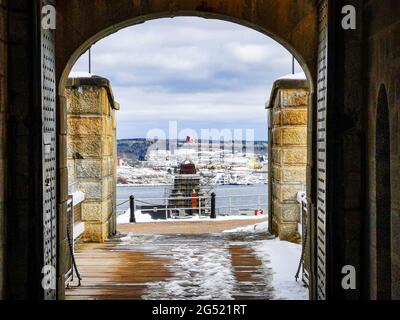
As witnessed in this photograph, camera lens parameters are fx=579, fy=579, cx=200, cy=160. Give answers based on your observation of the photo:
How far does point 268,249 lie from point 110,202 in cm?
361

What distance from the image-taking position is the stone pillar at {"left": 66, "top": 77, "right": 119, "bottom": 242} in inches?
428

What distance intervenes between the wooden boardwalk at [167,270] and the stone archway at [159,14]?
156cm

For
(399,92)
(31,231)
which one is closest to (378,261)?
(399,92)

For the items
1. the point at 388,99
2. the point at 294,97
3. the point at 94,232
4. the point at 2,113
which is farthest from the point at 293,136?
the point at 2,113

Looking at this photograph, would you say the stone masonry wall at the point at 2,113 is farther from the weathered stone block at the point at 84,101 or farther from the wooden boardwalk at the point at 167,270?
the weathered stone block at the point at 84,101

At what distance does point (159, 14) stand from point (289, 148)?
16.5 ft

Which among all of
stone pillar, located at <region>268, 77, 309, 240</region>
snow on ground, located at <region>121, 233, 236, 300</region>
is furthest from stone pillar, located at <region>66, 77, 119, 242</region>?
stone pillar, located at <region>268, 77, 309, 240</region>

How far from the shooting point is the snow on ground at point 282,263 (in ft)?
24.0

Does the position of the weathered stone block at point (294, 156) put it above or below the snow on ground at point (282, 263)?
above

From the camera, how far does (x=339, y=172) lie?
5.36m

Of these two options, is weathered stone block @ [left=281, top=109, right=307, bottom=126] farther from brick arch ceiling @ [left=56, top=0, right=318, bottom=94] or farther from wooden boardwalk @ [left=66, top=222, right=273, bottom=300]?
brick arch ceiling @ [left=56, top=0, right=318, bottom=94]

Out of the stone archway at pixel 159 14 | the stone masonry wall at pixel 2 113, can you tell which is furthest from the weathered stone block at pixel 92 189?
the stone masonry wall at pixel 2 113

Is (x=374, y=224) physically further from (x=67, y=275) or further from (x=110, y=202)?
(x=110, y=202)

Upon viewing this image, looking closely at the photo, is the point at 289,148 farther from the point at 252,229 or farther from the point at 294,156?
the point at 252,229
